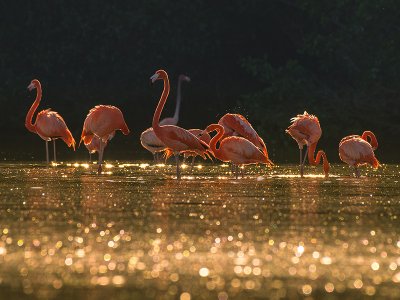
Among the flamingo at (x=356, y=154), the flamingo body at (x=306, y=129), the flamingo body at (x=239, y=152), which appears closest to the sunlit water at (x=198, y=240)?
the flamingo body at (x=239, y=152)

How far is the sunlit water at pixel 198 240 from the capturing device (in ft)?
23.2

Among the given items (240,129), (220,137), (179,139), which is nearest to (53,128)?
(240,129)

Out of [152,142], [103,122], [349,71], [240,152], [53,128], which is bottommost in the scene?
[152,142]

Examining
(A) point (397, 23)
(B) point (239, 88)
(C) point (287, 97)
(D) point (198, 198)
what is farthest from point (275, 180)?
(B) point (239, 88)

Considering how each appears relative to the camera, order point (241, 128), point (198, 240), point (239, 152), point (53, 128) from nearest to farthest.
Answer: point (198, 240) < point (239, 152) < point (241, 128) < point (53, 128)

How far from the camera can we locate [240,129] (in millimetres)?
18891

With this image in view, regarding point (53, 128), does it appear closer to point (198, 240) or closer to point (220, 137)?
point (220, 137)

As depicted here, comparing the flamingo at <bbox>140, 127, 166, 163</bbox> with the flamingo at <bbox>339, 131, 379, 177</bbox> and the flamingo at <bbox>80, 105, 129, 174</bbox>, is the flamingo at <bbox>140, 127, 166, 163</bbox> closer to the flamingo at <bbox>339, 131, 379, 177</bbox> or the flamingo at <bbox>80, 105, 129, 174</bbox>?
the flamingo at <bbox>80, 105, 129, 174</bbox>

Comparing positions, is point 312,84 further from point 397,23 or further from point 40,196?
point 40,196

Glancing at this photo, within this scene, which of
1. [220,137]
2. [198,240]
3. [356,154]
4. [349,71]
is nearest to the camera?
[198,240]

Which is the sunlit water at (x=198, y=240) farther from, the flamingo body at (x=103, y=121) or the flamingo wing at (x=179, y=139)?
the flamingo body at (x=103, y=121)

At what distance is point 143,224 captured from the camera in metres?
10.1

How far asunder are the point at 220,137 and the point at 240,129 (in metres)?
1.24

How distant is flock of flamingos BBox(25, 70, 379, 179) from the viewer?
17.0 metres
